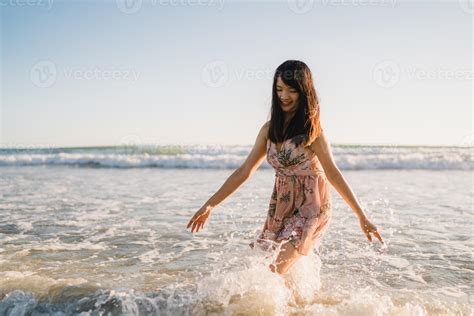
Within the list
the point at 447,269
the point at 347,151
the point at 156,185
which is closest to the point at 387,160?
the point at 347,151

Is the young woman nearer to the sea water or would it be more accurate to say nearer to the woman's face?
the woman's face

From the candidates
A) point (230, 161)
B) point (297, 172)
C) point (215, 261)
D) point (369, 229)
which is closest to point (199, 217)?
point (297, 172)

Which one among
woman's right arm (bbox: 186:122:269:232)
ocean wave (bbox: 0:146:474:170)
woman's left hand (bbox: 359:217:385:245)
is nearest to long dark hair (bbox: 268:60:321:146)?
woman's right arm (bbox: 186:122:269:232)

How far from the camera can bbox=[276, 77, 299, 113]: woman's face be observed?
3.66 m

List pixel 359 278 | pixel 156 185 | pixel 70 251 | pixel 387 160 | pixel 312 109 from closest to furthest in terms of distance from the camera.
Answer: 1. pixel 312 109
2. pixel 359 278
3. pixel 70 251
4. pixel 156 185
5. pixel 387 160

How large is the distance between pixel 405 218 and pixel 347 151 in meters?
18.1

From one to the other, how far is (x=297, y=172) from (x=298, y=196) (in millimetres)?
204

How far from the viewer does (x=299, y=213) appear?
3.81 m

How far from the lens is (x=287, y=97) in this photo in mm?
3711

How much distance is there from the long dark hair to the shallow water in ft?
3.62

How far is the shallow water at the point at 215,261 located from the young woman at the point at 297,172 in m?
0.37

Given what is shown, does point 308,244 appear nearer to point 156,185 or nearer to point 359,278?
point 359,278

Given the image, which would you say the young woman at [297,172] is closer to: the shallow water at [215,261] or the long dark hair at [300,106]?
the long dark hair at [300,106]

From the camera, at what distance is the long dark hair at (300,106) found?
3625mm
